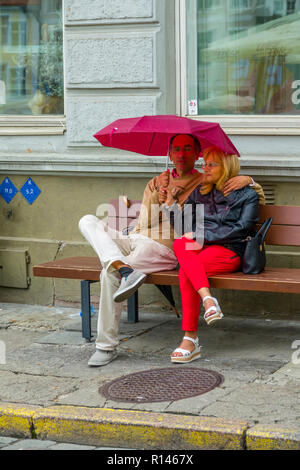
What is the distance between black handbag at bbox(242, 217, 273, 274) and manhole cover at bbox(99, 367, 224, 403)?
923mm

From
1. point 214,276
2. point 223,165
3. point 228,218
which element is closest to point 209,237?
point 228,218

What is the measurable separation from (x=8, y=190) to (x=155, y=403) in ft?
12.5

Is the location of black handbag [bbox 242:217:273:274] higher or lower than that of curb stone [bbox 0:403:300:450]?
higher

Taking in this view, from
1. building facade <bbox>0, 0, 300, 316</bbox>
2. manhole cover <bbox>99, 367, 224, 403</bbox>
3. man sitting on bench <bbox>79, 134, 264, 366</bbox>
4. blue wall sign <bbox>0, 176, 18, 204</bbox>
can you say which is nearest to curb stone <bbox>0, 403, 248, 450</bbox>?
manhole cover <bbox>99, 367, 224, 403</bbox>

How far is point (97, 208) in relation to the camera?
7.99 metres

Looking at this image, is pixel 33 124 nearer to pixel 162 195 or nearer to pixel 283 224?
pixel 162 195

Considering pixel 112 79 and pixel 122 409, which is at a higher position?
pixel 112 79

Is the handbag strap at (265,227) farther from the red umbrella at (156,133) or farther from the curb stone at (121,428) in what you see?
the curb stone at (121,428)

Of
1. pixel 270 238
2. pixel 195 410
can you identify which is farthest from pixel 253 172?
pixel 195 410

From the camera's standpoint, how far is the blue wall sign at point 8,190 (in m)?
8.38

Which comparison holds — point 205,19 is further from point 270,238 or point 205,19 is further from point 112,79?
point 270,238

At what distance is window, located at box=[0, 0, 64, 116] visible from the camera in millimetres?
8492

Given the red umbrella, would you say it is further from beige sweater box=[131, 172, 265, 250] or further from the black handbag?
the black handbag

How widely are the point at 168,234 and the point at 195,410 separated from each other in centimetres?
210
